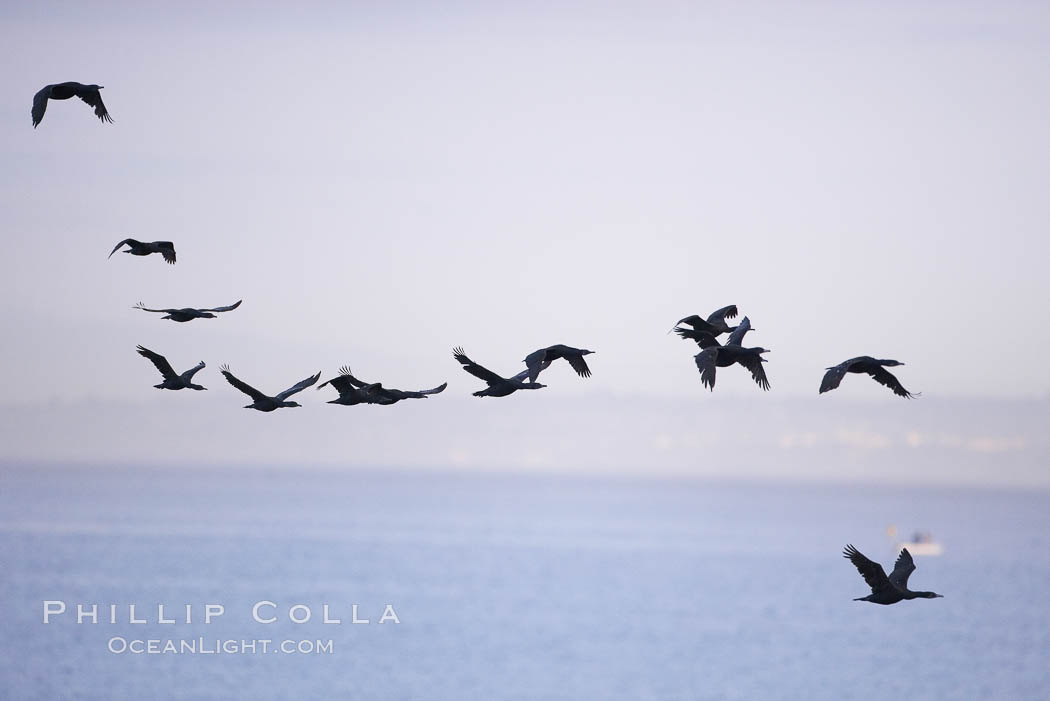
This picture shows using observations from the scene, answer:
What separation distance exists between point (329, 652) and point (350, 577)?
189 feet

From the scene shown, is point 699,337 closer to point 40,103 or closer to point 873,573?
point 873,573

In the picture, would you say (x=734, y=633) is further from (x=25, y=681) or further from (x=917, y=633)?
(x=25, y=681)

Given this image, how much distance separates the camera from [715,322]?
97.2 ft

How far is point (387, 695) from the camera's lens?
93312 mm

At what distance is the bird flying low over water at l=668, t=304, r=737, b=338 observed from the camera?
91.3 feet

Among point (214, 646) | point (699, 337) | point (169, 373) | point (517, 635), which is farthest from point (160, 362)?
point (517, 635)

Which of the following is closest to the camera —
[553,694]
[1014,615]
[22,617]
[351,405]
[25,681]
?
[351,405]

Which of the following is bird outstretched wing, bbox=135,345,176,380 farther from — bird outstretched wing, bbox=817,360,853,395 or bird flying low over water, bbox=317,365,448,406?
bird outstretched wing, bbox=817,360,853,395

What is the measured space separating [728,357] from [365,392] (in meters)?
6.78

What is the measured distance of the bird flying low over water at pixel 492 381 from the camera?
26516mm

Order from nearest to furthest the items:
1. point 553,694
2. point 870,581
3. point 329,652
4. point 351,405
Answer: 1. point 870,581
2. point 351,405
3. point 553,694
4. point 329,652

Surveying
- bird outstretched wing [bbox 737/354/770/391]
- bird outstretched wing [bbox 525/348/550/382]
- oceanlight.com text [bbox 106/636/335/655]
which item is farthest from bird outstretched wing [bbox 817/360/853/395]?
oceanlight.com text [bbox 106/636/335/655]

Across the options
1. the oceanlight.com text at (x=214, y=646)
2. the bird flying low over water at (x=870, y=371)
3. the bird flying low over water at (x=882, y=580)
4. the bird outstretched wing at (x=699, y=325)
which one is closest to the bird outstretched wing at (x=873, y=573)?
the bird flying low over water at (x=882, y=580)

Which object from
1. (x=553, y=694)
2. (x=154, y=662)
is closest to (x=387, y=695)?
(x=553, y=694)
